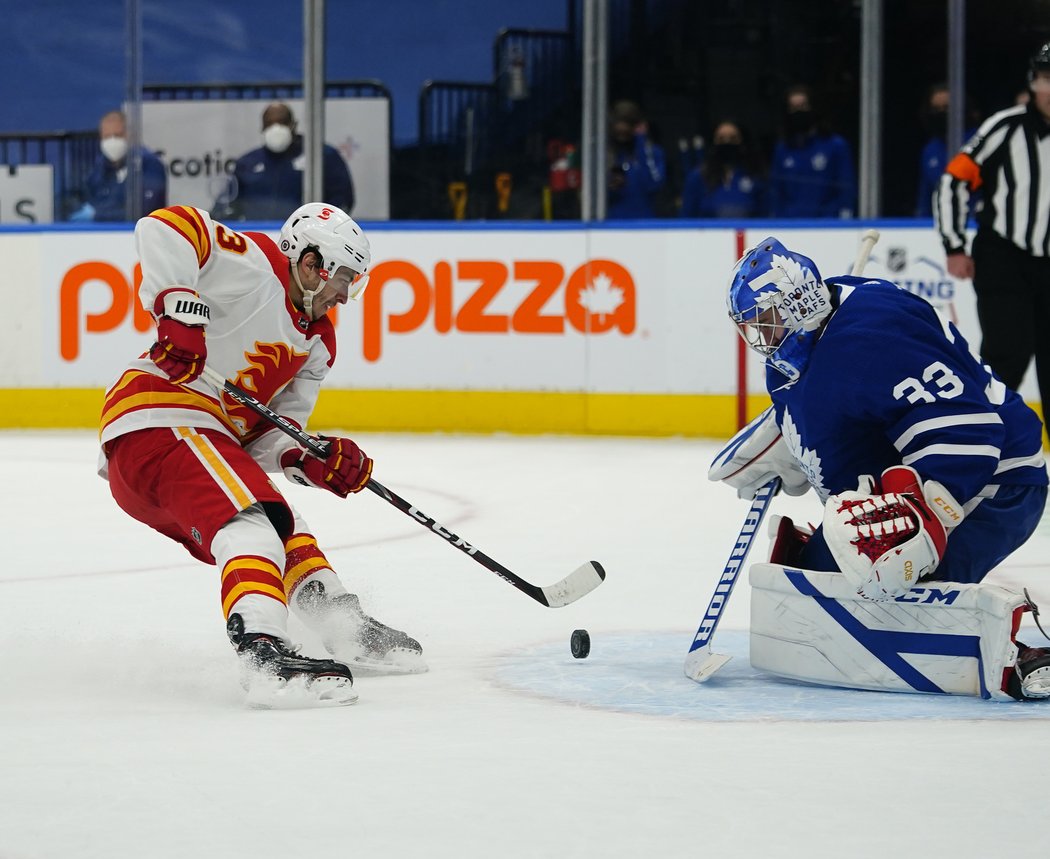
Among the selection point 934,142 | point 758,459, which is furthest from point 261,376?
point 934,142

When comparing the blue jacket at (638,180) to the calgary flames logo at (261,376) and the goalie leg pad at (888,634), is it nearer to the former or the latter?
the calgary flames logo at (261,376)

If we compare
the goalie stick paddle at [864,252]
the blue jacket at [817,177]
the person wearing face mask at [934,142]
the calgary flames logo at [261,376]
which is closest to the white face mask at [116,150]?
the blue jacket at [817,177]

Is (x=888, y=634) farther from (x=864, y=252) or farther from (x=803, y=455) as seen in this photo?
(x=864, y=252)

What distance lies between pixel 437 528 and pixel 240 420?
0.38 metres

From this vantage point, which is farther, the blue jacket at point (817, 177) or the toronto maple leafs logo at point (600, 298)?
the toronto maple leafs logo at point (600, 298)

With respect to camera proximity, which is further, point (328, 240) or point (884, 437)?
point (328, 240)

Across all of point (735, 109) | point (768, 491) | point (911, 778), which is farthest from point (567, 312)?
point (911, 778)

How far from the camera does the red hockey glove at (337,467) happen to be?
270cm

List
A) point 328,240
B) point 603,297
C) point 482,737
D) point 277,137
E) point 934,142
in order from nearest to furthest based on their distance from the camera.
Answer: point 482,737, point 328,240, point 934,142, point 603,297, point 277,137

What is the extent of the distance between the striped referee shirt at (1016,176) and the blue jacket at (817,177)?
124cm

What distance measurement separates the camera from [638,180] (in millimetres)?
6707

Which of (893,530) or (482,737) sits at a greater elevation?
(893,530)

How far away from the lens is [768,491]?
8.86 ft

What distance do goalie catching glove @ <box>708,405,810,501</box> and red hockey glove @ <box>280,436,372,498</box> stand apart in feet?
1.87
